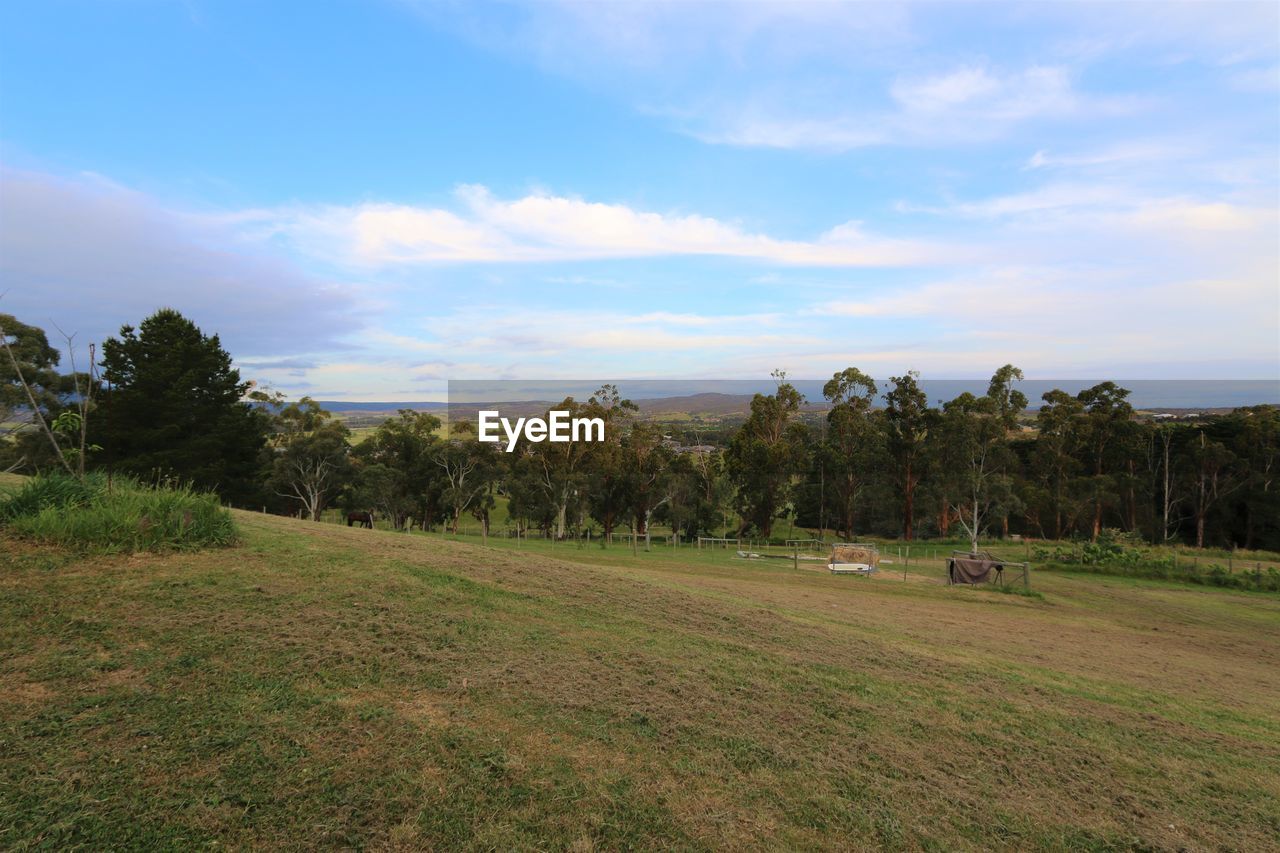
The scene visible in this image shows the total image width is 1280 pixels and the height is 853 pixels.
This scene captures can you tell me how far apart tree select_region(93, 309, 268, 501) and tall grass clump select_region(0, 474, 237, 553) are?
1132 inches

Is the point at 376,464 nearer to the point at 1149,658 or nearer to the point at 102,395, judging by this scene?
the point at 102,395

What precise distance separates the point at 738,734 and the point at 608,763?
1.21m

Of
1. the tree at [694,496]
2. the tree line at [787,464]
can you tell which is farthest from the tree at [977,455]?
the tree at [694,496]

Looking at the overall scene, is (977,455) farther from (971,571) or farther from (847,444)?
(971,571)

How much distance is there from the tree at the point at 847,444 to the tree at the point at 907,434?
179cm

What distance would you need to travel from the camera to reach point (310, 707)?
4.11 meters

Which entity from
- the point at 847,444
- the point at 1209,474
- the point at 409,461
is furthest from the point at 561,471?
the point at 1209,474

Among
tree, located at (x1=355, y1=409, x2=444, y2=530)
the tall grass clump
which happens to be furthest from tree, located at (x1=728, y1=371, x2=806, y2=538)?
the tall grass clump

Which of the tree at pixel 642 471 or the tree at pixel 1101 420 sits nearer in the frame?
the tree at pixel 1101 420

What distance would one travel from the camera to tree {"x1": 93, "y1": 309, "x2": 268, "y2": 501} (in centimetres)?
3234

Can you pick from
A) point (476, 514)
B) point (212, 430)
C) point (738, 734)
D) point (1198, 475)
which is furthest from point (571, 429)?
point (1198, 475)

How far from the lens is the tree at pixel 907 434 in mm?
45062

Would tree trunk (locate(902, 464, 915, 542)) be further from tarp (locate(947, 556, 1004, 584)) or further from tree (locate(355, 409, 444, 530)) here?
tree (locate(355, 409, 444, 530))

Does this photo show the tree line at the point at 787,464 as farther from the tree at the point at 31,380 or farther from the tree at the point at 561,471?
the tree at the point at 31,380
